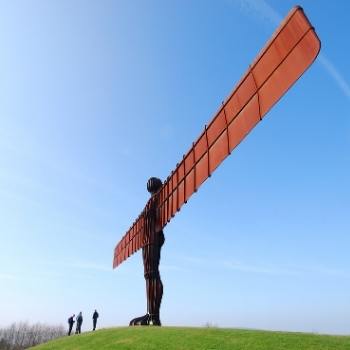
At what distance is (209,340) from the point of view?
46.6ft

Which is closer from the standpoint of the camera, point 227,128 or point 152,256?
point 227,128

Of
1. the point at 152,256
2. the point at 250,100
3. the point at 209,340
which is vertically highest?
the point at 250,100

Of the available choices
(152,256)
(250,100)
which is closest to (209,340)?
(152,256)

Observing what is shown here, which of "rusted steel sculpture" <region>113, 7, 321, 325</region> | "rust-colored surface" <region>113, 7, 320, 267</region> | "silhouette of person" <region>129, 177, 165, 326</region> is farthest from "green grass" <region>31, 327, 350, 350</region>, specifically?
"rust-colored surface" <region>113, 7, 320, 267</region>

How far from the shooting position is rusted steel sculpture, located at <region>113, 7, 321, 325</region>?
8.85m

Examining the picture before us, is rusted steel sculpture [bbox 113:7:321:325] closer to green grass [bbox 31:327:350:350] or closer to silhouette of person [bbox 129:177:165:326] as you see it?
silhouette of person [bbox 129:177:165:326]

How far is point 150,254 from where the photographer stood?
17.8 m

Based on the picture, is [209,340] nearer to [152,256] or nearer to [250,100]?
[152,256]

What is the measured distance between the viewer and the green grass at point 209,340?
526 inches

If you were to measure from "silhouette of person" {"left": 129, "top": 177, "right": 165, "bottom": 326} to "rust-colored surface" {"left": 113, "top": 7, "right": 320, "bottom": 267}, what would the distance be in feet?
5.51

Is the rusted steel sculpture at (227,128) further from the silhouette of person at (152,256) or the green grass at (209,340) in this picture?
the green grass at (209,340)

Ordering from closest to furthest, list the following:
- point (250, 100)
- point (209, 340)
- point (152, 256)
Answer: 1. point (250, 100)
2. point (209, 340)
3. point (152, 256)

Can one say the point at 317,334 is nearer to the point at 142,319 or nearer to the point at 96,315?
the point at 142,319

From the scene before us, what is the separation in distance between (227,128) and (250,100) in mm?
1340
